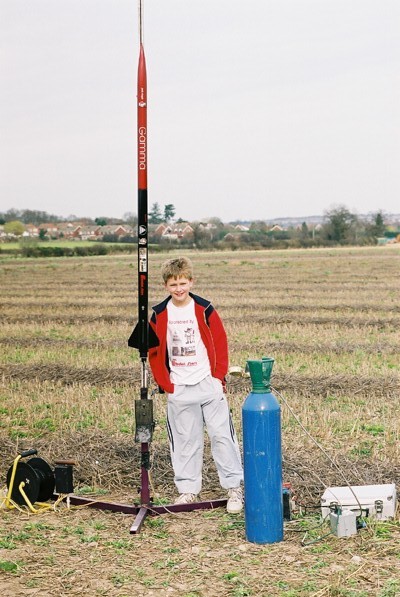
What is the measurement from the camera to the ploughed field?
5.41 m

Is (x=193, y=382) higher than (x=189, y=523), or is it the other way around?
(x=193, y=382)

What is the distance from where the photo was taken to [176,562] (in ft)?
18.5

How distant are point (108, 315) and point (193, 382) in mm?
15251

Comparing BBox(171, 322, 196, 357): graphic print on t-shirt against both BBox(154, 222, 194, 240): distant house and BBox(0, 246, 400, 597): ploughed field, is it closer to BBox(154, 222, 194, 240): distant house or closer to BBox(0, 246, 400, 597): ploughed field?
BBox(0, 246, 400, 597): ploughed field

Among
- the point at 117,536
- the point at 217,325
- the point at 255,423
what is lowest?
the point at 117,536

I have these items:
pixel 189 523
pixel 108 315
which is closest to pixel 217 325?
pixel 189 523

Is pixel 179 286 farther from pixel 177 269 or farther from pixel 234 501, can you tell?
pixel 234 501

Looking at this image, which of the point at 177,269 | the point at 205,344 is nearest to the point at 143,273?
the point at 177,269

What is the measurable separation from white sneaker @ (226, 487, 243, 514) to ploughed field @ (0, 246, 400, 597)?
119mm

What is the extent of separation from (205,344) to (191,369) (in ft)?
0.71

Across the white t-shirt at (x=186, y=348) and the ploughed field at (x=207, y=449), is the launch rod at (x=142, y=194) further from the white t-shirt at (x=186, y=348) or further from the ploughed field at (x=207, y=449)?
the ploughed field at (x=207, y=449)

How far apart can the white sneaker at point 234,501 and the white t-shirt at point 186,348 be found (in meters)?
0.86

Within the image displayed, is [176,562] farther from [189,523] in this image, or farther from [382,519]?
[382,519]

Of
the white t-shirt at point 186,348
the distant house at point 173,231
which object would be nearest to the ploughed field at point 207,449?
the white t-shirt at point 186,348
